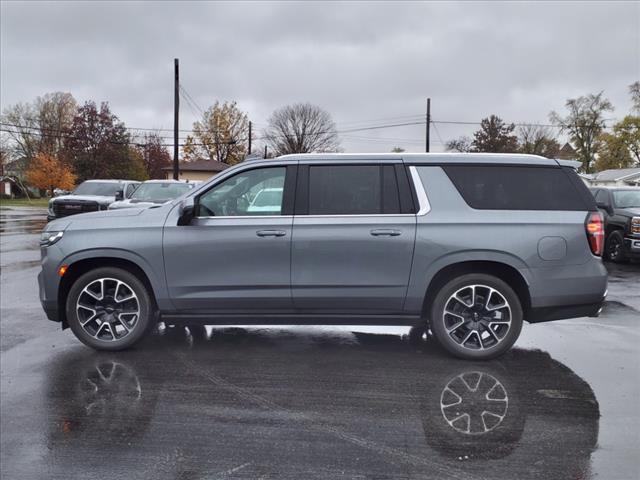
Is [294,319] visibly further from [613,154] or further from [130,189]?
[613,154]

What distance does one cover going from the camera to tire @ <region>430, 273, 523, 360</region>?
16.5ft

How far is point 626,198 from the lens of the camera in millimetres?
13383

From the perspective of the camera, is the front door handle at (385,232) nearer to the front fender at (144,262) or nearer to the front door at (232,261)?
the front door at (232,261)

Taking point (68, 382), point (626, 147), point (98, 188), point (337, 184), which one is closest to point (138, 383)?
point (68, 382)

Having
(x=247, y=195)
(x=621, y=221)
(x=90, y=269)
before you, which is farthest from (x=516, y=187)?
(x=621, y=221)

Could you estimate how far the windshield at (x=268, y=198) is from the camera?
5.18 meters

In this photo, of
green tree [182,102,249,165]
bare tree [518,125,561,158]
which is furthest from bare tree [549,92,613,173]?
green tree [182,102,249,165]

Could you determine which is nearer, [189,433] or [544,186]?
[189,433]

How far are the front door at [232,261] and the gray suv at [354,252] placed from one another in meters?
0.01

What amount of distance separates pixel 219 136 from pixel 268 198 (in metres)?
64.8

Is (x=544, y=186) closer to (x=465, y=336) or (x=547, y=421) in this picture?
(x=465, y=336)

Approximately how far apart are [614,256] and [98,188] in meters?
16.0

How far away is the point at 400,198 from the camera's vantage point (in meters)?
5.07

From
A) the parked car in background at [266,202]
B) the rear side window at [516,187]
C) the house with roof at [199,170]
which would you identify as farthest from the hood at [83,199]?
the house with roof at [199,170]
